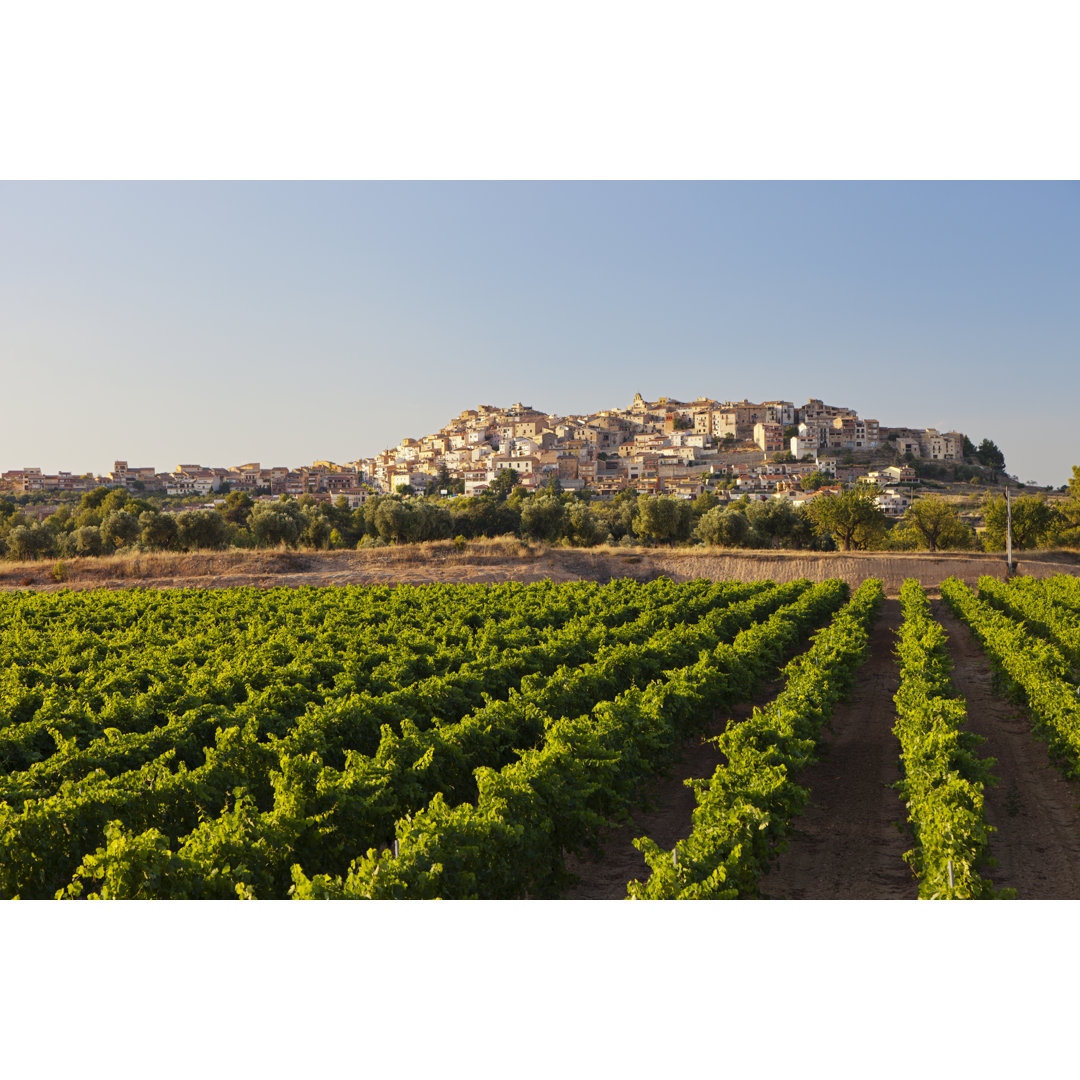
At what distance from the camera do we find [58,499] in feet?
294

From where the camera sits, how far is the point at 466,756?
30.1 ft

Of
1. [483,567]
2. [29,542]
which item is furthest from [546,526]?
[29,542]

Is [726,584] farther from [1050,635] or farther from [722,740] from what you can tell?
[722,740]

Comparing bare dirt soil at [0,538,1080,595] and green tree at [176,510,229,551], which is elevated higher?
green tree at [176,510,229,551]

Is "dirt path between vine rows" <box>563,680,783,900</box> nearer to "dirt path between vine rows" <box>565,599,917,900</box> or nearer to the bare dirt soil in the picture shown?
"dirt path between vine rows" <box>565,599,917,900</box>

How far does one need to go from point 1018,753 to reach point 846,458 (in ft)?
453

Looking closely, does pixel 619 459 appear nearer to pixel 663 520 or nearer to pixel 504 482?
pixel 504 482

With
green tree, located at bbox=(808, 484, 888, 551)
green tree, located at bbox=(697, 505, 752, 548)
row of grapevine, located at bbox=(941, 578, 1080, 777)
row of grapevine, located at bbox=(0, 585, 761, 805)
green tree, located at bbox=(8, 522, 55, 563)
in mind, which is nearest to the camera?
row of grapevine, located at bbox=(0, 585, 761, 805)

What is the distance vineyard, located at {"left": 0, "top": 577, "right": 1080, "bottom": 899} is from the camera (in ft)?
21.4

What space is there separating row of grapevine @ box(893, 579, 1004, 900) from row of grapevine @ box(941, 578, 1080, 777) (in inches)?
41.9

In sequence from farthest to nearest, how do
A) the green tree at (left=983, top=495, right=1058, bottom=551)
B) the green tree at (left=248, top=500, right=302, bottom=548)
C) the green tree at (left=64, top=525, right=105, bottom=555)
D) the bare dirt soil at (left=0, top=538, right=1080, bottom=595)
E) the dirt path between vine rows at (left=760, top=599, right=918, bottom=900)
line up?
the green tree at (left=983, top=495, right=1058, bottom=551) < the green tree at (left=248, top=500, right=302, bottom=548) < the green tree at (left=64, top=525, right=105, bottom=555) < the bare dirt soil at (left=0, top=538, right=1080, bottom=595) < the dirt path between vine rows at (left=760, top=599, right=918, bottom=900)

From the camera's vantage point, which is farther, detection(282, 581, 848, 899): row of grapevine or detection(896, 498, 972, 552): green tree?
detection(896, 498, 972, 552): green tree

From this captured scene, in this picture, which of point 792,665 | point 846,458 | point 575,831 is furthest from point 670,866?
point 846,458

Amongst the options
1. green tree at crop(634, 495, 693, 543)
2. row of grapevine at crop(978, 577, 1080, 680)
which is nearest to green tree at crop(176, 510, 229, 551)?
green tree at crop(634, 495, 693, 543)
